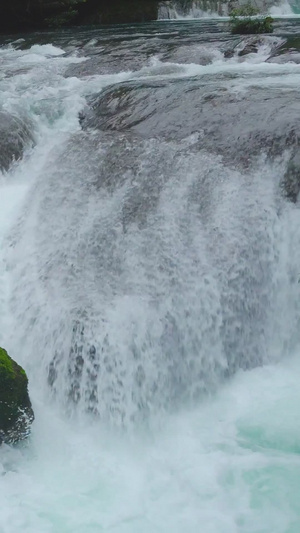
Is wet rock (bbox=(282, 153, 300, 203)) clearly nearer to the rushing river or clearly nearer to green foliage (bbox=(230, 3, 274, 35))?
the rushing river

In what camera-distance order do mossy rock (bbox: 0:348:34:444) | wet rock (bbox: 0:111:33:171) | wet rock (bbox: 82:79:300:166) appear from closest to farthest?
1. mossy rock (bbox: 0:348:34:444)
2. wet rock (bbox: 82:79:300:166)
3. wet rock (bbox: 0:111:33:171)

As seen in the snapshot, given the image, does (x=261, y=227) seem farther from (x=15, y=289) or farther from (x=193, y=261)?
(x=15, y=289)

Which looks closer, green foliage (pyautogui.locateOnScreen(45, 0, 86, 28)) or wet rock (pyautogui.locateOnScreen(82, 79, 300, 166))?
wet rock (pyautogui.locateOnScreen(82, 79, 300, 166))

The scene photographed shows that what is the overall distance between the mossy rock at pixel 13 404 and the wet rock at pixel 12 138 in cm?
401

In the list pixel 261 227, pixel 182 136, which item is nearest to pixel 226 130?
pixel 182 136

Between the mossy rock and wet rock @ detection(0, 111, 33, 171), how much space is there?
4.01m

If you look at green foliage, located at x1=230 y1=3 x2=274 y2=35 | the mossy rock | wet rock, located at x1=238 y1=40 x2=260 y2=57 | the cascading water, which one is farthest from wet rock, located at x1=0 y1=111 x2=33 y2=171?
the cascading water

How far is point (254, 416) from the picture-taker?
5668 millimetres

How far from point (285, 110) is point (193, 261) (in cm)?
242

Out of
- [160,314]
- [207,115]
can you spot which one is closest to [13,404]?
[160,314]

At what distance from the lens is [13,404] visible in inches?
206

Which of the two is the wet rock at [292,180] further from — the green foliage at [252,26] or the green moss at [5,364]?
the green foliage at [252,26]

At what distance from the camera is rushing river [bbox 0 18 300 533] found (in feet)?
16.2

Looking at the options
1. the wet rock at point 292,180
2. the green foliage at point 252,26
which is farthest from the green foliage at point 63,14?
the wet rock at point 292,180
